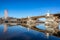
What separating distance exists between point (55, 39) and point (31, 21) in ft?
173

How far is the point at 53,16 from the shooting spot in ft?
160

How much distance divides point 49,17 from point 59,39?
101ft

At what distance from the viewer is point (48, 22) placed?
165 ft

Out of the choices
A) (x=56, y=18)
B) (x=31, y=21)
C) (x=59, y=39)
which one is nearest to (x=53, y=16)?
(x=56, y=18)

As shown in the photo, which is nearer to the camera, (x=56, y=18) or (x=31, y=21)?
(x=56, y=18)

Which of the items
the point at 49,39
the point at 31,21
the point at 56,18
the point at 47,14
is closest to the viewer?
the point at 49,39

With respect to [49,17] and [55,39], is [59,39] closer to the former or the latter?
[55,39]

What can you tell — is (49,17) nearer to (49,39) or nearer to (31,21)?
(31,21)

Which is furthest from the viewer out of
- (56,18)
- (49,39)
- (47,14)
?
(56,18)

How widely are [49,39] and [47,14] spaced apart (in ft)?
99.8

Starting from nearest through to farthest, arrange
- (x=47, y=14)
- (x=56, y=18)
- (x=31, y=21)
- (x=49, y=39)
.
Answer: (x=49, y=39), (x=47, y=14), (x=56, y=18), (x=31, y=21)

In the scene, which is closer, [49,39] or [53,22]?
[49,39]

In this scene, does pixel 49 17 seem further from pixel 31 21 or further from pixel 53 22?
pixel 31 21

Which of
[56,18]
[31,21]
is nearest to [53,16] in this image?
[56,18]
